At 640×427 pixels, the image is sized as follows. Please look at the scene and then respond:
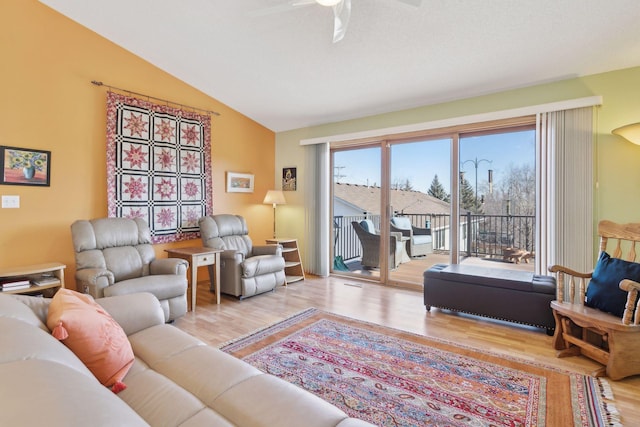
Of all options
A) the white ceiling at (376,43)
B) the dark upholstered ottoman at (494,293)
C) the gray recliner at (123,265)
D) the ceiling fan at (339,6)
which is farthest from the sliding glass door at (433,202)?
the gray recliner at (123,265)

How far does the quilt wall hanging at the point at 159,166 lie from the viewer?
3676mm

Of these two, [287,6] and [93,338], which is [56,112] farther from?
[93,338]

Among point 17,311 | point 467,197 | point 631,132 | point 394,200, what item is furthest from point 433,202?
point 17,311

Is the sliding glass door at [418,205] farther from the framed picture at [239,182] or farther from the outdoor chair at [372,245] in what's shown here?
the framed picture at [239,182]

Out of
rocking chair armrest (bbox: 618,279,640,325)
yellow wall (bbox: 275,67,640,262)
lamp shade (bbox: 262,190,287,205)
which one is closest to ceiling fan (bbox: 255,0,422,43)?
yellow wall (bbox: 275,67,640,262)

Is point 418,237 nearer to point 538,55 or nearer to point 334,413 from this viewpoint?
point 538,55

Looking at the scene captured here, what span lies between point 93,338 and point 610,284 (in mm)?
3255

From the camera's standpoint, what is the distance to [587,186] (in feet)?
10.6

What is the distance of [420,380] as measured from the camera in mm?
2098

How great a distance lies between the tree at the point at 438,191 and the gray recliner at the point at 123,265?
3278mm

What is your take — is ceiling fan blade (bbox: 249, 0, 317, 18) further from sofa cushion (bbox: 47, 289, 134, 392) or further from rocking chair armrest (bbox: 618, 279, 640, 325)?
rocking chair armrest (bbox: 618, 279, 640, 325)

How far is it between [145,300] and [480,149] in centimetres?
398

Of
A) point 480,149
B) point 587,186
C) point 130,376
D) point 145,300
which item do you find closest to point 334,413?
point 130,376

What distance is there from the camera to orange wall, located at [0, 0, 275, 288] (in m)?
3.00
